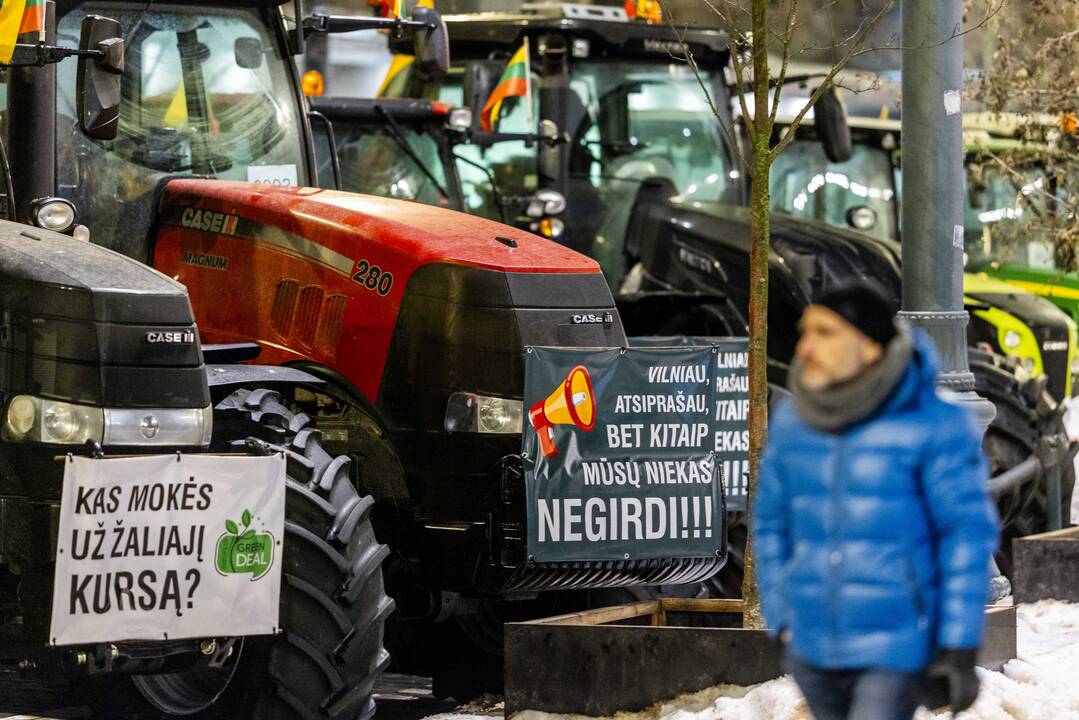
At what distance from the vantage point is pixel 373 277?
8.31 meters

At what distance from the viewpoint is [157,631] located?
6.65 meters

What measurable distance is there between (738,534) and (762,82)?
3.05 m

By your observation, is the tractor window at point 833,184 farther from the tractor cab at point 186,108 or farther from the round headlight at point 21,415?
the round headlight at point 21,415

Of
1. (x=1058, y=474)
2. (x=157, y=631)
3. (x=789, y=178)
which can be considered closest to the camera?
(x=157, y=631)

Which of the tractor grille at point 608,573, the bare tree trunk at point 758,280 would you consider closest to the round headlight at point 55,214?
the tractor grille at point 608,573

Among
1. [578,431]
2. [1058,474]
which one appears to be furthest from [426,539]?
[1058,474]

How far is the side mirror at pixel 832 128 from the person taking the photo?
1531 centimetres

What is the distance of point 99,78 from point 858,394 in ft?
13.3

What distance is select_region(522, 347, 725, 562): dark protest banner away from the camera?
807cm

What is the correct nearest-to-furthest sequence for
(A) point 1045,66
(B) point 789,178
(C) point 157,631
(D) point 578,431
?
1. (C) point 157,631
2. (D) point 578,431
3. (A) point 1045,66
4. (B) point 789,178

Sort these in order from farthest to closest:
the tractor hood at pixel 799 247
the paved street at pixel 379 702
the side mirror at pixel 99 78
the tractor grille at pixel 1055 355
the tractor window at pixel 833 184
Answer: the tractor window at pixel 833 184 → the tractor grille at pixel 1055 355 → the tractor hood at pixel 799 247 → the paved street at pixel 379 702 → the side mirror at pixel 99 78

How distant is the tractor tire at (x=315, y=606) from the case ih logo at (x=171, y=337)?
1.55 feet

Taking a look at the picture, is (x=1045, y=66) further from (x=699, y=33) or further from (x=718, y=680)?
(x=718, y=680)

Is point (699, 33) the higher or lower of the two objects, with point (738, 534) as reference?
higher
